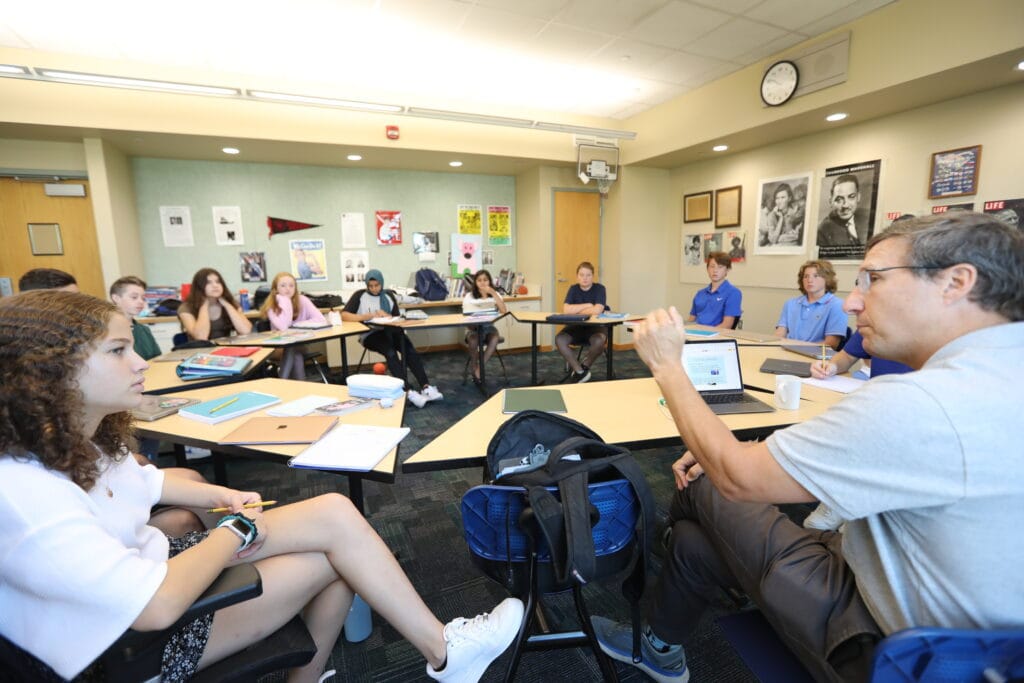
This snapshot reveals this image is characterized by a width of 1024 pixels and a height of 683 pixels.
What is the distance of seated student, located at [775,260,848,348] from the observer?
3.05 metres

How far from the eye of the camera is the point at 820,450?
0.85 meters

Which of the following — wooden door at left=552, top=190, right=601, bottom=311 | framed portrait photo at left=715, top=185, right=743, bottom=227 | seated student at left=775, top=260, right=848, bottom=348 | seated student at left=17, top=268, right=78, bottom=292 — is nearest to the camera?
seated student at left=17, top=268, right=78, bottom=292

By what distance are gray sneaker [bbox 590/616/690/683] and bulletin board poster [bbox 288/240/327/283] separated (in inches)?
211

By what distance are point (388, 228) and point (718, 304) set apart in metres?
4.12

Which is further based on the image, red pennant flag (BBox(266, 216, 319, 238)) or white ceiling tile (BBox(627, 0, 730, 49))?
red pennant flag (BBox(266, 216, 319, 238))

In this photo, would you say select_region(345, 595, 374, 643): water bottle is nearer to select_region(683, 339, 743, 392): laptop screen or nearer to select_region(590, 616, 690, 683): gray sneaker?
select_region(590, 616, 690, 683): gray sneaker

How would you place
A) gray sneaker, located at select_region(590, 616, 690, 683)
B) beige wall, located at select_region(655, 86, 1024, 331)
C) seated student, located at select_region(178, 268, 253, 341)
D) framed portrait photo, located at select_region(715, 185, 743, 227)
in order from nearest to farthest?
gray sneaker, located at select_region(590, 616, 690, 683)
beige wall, located at select_region(655, 86, 1024, 331)
seated student, located at select_region(178, 268, 253, 341)
framed portrait photo, located at select_region(715, 185, 743, 227)

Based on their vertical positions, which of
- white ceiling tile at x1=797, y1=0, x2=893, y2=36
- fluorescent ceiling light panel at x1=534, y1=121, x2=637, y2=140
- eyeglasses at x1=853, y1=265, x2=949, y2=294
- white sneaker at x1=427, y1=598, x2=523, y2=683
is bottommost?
white sneaker at x1=427, y1=598, x2=523, y2=683

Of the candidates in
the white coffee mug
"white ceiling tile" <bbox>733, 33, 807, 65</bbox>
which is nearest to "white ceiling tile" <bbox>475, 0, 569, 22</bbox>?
"white ceiling tile" <bbox>733, 33, 807, 65</bbox>

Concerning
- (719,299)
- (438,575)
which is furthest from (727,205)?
(438,575)

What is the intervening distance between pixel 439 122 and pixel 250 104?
1.82 meters

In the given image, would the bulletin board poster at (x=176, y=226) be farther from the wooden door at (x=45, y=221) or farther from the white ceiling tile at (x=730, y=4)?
the white ceiling tile at (x=730, y=4)

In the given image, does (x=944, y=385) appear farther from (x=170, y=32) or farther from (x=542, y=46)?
(x=170, y=32)

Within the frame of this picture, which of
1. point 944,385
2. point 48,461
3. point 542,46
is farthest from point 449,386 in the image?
point 944,385
